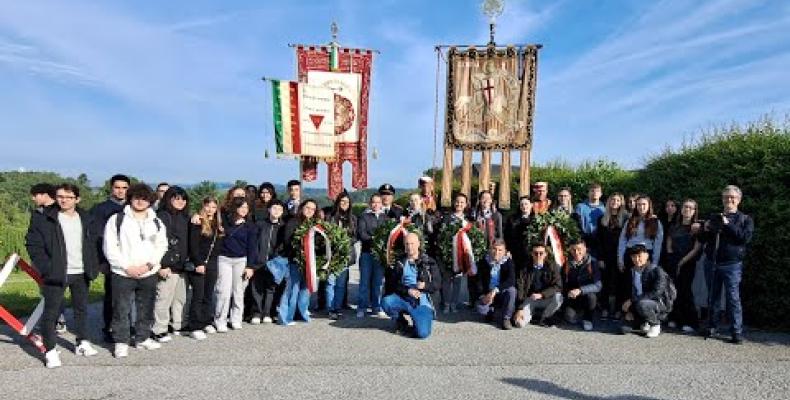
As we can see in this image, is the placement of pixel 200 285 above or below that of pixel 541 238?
below

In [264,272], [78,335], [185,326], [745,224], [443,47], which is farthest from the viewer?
[443,47]

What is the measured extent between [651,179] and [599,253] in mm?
2168

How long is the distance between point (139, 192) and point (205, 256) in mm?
1204

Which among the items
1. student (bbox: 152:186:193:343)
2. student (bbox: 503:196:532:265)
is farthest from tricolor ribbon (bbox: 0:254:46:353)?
student (bbox: 503:196:532:265)

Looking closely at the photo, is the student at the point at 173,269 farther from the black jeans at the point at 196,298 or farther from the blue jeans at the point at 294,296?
the blue jeans at the point at 294,296

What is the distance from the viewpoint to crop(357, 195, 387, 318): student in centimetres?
818

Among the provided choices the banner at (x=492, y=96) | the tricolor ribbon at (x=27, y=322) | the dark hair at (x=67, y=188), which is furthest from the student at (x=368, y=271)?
the banner at (x=492, y=96)

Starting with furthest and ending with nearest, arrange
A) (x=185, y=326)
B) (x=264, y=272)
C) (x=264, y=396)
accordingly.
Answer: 1. (x=264, y=272)
2. (x=185, y=326)
3. (x=264, y=396)

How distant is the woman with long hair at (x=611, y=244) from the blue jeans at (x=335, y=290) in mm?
3746

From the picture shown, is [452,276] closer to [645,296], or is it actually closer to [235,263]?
[645,296]

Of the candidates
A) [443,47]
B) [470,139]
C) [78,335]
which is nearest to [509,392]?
[78,335]

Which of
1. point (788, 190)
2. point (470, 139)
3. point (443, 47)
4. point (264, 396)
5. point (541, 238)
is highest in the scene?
point (443, 47)

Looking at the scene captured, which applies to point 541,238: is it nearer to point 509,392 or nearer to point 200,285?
point 509,392

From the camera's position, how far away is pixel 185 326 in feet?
23.0
